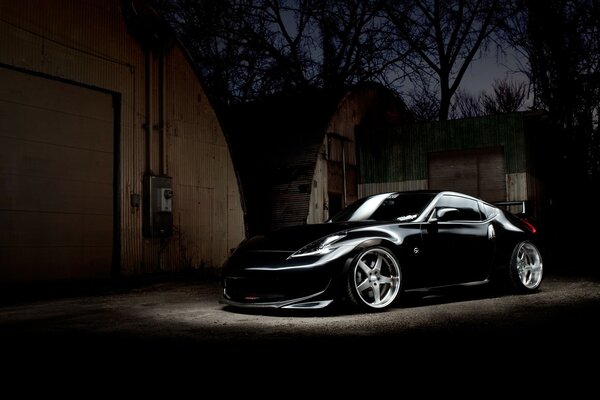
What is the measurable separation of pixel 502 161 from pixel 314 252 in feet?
39.5

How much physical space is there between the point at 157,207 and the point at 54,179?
209 cm

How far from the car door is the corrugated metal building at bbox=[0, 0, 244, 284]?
6.15 meters

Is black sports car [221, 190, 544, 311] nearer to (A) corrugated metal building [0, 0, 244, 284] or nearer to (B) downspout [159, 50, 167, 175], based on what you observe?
(A) corrugated metal building [0, 0, 244, 284]

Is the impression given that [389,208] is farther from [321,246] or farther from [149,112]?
[149,112]

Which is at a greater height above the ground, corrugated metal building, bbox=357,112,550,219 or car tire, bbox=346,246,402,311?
corrugated metal building, bbox=357,112,550,219

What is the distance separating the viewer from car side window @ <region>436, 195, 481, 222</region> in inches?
301

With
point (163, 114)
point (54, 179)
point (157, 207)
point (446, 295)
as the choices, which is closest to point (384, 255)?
point (446, 295)

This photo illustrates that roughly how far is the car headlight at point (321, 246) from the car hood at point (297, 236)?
0.06 metres

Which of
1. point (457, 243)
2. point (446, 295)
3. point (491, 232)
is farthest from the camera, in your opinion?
point (446, 295)

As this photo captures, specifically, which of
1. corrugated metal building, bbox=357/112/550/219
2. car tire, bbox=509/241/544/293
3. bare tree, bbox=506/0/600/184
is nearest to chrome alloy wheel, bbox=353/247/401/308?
car tire, bbox=509/241/544/293

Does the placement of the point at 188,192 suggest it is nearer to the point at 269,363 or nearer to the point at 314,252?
the point at 314,252

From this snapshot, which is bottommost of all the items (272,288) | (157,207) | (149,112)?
(272,288)

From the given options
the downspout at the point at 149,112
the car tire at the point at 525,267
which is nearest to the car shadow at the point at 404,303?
the car tire at the point at 525,267

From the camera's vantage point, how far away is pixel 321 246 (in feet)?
21.0
